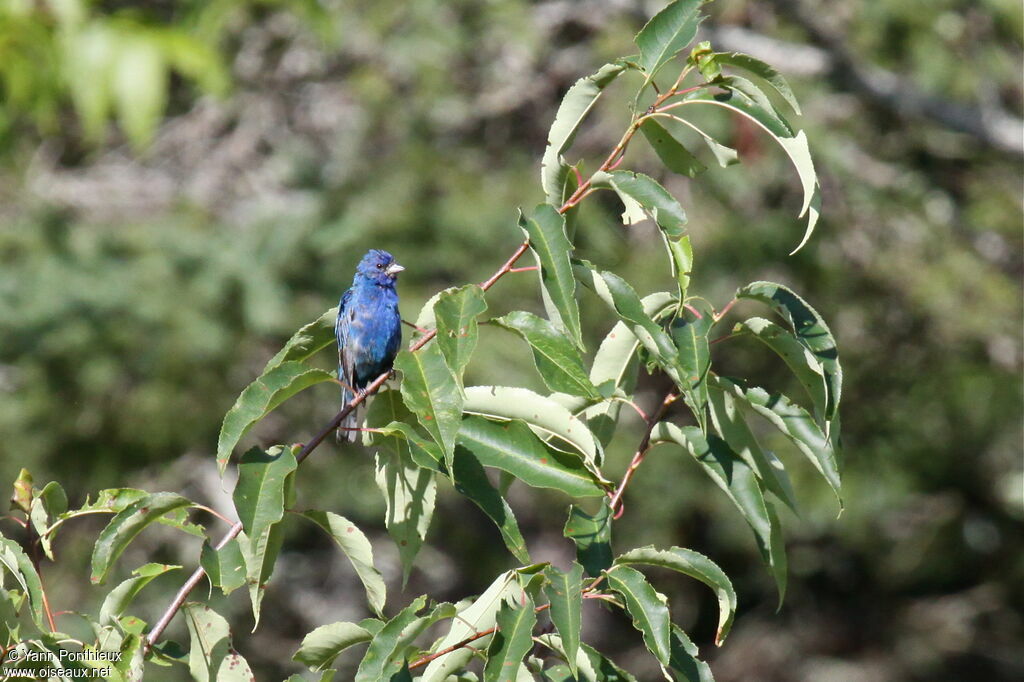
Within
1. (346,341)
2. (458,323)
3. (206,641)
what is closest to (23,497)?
(206,641)

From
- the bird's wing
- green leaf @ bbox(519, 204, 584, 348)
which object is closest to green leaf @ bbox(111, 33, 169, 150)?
the bird's wing

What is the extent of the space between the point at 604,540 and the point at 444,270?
4467 mm

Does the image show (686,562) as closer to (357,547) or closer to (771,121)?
(357,547)

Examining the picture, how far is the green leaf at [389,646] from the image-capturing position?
58.2 inches

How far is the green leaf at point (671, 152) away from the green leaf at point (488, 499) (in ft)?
1.73

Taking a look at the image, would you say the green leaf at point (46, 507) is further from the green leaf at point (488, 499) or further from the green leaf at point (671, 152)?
the green leaf at point (671, 152)

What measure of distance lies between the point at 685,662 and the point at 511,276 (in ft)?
14.2

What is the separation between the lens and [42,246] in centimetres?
611

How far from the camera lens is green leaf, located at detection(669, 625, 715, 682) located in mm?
1591

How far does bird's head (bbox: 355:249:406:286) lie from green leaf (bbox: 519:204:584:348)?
220cm

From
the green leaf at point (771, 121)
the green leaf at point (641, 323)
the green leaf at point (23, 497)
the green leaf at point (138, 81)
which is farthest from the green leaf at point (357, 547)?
the green leaf at point (138, 81)

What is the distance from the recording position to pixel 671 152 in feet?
5.56

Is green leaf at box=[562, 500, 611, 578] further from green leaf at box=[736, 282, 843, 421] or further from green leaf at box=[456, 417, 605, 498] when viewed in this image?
green leaf at box=[736, 282, 843, 421]

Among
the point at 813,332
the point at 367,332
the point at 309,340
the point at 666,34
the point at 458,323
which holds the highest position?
the point at 666,34
